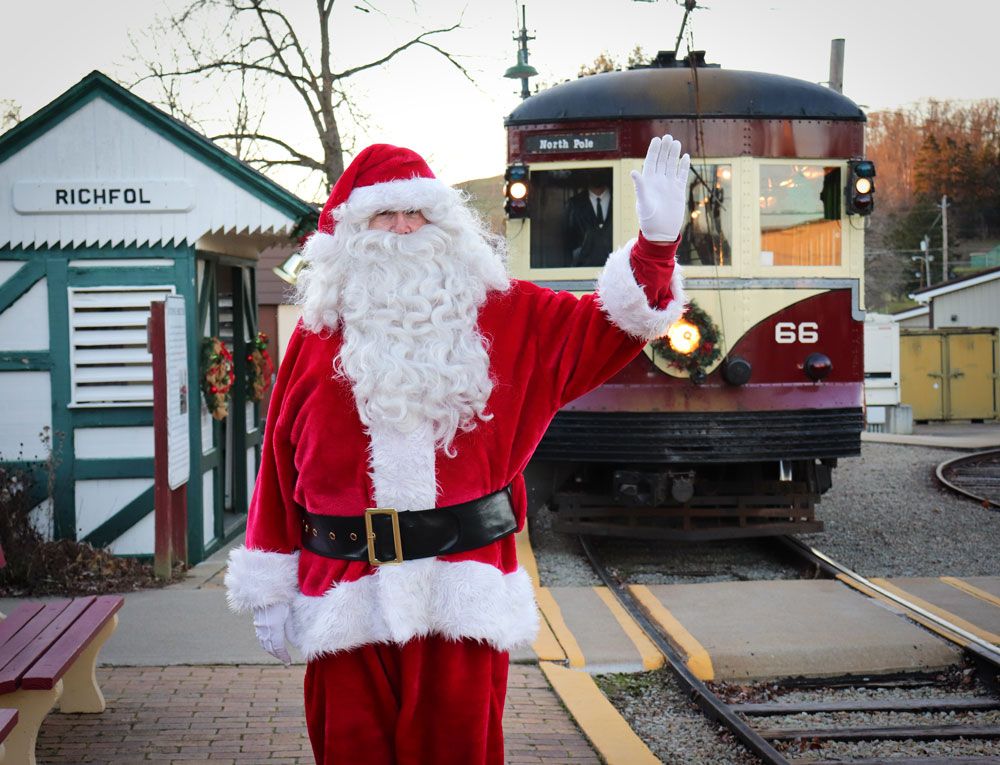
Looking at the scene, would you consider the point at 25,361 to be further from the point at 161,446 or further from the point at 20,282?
the point at 161,446

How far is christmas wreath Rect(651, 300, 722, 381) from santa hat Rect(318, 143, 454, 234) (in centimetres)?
458

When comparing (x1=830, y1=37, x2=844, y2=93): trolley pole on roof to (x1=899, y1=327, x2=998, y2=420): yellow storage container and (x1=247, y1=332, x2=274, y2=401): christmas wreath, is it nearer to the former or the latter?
(x1=899, y1=327, x2=998, y2=420): yellow storage container

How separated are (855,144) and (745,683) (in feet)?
13.8

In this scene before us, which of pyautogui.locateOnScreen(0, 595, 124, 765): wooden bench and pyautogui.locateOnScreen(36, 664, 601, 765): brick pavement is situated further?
pyautogui.locateOnScreen(36, 664, 601, 765): brick pavement

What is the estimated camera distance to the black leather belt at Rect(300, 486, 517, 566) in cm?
290

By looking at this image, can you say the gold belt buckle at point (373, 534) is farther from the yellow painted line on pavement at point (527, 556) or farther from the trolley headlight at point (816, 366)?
the trolley headlight at point (816, 366)

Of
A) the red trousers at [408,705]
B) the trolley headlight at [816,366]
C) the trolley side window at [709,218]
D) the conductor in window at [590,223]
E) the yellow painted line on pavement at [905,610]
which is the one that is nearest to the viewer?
the red trousers at [408,705]

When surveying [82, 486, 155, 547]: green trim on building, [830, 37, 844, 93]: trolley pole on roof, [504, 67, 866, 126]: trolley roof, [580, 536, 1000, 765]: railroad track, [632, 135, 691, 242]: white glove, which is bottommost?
[580, 536, 1000, 765]: railroad track

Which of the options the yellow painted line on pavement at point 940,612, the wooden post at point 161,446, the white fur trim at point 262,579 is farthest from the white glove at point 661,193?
the wooden post at point 161,446

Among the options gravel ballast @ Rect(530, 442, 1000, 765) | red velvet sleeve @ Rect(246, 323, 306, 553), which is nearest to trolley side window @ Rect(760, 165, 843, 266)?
gravel ballast @ Rect(530, 442, 1000, 765)

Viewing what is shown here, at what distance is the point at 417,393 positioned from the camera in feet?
9.64

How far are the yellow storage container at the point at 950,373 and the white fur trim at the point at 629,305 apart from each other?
21.9 meters

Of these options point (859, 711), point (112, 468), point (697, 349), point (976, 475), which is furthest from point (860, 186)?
point (976, 475)

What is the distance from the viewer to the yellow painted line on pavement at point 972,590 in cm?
674
